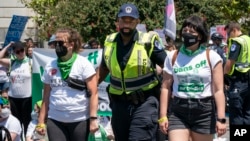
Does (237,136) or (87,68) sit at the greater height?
(87,68)

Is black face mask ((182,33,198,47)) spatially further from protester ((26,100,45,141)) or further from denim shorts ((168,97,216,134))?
protester ((26,100,45,141))

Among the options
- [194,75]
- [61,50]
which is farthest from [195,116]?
[61,50]

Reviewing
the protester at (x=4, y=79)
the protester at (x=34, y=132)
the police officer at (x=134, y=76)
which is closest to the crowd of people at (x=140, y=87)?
the police officer at (x=134, y=76)

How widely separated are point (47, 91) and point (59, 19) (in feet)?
60.6

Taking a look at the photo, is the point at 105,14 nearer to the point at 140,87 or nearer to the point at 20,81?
the point at 20,81

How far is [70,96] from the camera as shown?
765 cm

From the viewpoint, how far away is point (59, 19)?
26188 millimetres

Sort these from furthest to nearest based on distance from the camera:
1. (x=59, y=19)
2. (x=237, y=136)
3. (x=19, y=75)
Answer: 1. (x=59, y=19)
2. (x=19, y=75)
3. (x=237, y=136)

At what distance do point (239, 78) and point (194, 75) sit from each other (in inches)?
146

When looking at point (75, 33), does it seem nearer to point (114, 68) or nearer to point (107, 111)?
point (114, 68)

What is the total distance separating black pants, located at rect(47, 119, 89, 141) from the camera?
7645mm

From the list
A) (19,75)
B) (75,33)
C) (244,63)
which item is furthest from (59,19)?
(75,33)

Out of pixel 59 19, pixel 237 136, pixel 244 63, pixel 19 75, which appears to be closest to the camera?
pixel 237 136

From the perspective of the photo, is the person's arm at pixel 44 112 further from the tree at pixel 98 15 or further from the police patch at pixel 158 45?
the tree at pixel 98 15
